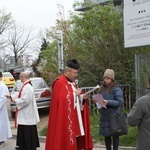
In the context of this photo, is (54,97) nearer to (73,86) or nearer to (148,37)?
(73,86)

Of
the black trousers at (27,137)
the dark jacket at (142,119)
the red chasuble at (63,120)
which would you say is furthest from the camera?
the black trousers at (27,137)

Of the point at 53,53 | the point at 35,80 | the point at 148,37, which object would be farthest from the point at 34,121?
the point at 53,53

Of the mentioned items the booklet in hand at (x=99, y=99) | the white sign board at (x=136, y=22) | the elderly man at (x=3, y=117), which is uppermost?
the white sign board at (x=136, y=22)

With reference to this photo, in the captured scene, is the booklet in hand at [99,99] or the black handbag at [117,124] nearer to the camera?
the booklet in hand at [99,99]

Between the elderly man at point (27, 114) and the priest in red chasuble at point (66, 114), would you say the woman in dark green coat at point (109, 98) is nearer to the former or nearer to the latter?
the priest in red chasuble at point (66, 114)

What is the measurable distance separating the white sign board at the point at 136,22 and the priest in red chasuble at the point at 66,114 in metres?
2.51

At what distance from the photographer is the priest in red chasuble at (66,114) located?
16.7 ft

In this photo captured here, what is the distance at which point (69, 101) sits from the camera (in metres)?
5.14

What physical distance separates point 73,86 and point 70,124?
62cm

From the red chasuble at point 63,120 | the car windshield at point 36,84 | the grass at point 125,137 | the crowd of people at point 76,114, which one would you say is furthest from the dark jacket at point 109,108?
the car windshield at point 36,84

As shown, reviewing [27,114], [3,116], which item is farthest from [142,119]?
[3,116]

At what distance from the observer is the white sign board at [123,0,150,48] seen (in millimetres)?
7070

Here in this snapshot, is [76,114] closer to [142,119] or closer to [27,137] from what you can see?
[142,119]

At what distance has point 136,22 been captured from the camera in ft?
23.8
